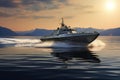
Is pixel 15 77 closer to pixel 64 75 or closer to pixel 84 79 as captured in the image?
pixel 64 75

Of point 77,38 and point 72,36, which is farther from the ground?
point 72,36

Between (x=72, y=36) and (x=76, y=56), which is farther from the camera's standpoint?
(x=72, y=36)

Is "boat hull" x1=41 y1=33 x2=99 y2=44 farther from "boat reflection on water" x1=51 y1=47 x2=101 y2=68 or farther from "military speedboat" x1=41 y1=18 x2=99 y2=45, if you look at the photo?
"boat reflection on water" x1=51 y1=47 x2=101 y2=68

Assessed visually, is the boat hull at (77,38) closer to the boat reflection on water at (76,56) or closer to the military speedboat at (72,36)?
the military speedboat at (72,36)

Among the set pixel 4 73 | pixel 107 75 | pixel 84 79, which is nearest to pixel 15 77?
pixel 4 73

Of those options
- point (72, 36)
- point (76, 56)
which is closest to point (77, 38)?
point (72, 36)

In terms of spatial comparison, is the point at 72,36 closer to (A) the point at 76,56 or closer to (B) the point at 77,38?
(B) the point at 77,38

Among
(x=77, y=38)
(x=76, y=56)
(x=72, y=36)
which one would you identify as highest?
(x=72, y=36)

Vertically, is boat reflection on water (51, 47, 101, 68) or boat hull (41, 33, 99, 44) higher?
boat hull (41, 33, 99, 44)

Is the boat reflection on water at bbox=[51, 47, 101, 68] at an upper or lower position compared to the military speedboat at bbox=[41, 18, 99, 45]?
lower

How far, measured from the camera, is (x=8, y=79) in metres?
16.9

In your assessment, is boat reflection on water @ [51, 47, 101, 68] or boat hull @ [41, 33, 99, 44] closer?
boat reflection on water @ [51, 47, 101, 68]

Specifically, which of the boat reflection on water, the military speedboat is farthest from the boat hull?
the boat reflection on water

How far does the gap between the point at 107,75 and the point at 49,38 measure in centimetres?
5132
